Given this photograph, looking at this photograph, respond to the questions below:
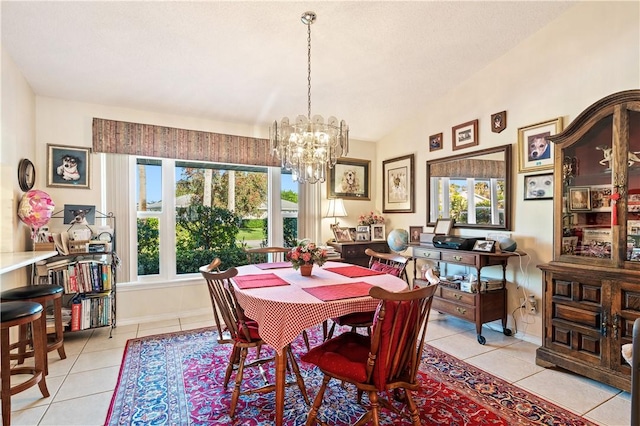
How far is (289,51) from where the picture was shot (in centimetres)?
303

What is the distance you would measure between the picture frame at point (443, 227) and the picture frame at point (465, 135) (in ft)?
2.98

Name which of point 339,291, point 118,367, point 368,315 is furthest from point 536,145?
point 118,367

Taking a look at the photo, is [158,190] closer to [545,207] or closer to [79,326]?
[79,326]

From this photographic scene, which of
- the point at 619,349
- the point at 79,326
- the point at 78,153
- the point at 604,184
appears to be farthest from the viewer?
the point at 78,153

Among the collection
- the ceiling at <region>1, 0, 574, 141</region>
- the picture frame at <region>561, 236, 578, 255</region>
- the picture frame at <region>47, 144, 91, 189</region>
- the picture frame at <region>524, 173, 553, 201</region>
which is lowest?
the picture frame at <region>561, 236, 578, 255</region>

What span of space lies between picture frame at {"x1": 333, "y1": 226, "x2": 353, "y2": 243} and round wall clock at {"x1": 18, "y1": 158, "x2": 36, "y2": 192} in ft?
11.3

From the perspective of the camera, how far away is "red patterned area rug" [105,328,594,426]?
1945 mm

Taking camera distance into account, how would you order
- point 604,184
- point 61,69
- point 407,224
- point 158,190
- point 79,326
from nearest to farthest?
point 604,184 → point 61,69 → point 79,326 → point 158,190 → point 407,224

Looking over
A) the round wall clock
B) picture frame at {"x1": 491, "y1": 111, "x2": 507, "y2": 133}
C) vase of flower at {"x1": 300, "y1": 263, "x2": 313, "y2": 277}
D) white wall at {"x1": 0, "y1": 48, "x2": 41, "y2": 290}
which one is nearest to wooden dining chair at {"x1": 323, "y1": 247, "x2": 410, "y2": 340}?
vase of flower at {"x1": 300, "y1": 263, "x2": 313, "y2": 277}

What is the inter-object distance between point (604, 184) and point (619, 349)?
3.96ft

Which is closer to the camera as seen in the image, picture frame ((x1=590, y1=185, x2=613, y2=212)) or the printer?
picture frame ((x1=590, y1=185, x2=613, y2=212))

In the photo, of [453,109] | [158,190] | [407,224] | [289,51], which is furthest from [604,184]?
[158,190]

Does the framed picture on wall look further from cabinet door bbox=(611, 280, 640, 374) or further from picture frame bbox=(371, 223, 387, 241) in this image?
cabinet door bbox=(611, 280, 640, 374)

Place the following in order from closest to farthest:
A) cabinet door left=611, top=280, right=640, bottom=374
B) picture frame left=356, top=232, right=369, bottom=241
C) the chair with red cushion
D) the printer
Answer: the chair with red cushion, cabinet door left=611, top=280, right=640, bottom=374, the printer, picture frame left=356, top=232, right=369, bottom=241
